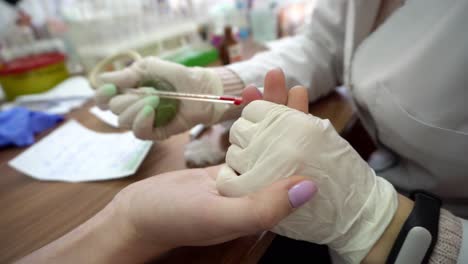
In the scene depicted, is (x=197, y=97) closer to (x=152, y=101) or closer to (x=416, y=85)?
(x=152, y=101)

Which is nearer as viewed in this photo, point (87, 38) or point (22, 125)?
point (22, 125)

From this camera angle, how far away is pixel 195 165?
642 mm

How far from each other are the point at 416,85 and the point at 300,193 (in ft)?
1.19

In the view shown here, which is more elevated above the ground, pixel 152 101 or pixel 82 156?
pixel 152 101

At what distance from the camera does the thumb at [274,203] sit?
327 mm

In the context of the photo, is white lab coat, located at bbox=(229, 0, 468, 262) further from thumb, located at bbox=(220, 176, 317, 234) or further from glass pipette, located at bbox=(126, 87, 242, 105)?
thumb, located at bbox=(220, 176, 317, 234)

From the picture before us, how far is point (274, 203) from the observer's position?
0.33m

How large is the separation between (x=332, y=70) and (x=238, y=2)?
0.92 meters

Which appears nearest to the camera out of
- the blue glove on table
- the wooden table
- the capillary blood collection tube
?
the wooden table

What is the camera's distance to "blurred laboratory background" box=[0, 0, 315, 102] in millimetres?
1151

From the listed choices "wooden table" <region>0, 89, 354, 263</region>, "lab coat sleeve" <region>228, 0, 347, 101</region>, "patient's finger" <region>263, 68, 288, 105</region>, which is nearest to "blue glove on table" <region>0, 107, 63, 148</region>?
"wooden table" <region>0, 89, 354, 263</region>

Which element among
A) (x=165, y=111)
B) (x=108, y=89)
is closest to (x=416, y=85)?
(x=165, y=111)

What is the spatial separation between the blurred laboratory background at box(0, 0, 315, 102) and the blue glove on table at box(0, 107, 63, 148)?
30cm

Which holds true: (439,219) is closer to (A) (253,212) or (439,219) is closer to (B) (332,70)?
(A) (253,212)
